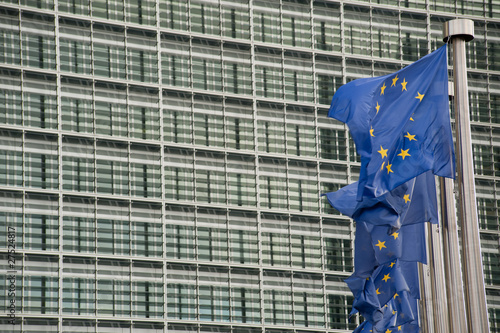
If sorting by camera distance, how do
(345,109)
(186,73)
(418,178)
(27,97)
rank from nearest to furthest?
(418,178)
(345,109)
(27,97)
(186,73)

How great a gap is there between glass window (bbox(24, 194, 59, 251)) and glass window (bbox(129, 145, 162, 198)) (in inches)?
→ 243

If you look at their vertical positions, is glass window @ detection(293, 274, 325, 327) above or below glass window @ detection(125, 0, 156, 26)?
below

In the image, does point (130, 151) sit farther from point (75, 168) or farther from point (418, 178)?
point (418, 178)

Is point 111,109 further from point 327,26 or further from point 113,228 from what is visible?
point 327,26

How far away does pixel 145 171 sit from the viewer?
74938 millimetres

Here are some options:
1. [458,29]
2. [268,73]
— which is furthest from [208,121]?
[458,29]

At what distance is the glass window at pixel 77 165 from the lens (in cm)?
7275

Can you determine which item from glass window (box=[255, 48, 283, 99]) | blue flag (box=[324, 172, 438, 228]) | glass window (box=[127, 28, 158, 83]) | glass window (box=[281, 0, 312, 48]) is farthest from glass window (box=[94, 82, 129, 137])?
blue flag (box=[324, 172, 438, 228])

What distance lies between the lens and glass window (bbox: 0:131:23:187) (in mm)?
71188

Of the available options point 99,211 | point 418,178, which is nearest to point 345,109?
point 418,178

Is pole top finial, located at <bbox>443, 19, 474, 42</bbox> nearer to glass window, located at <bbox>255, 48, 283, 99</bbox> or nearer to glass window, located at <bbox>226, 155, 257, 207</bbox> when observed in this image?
glass window, located at <bbox>226, 155, 257, 207</bbox>

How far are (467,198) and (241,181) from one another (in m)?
52.5

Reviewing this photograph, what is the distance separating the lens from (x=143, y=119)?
75.9 meters

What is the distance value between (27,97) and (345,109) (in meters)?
45.3
